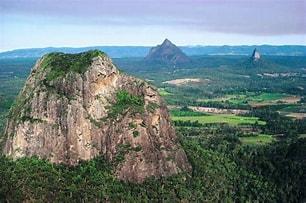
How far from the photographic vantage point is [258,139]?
161 metres

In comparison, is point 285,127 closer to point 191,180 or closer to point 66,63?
point 191,180

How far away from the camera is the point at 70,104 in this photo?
315 feet

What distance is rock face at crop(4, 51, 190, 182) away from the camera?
95125mm

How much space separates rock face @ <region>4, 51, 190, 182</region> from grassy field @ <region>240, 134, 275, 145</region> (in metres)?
55.3

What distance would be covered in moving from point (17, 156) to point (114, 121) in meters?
17.6

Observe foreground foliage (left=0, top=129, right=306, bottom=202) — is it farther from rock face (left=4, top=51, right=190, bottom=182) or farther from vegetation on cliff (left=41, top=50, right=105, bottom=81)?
vegetation on cliff (left=41, top=50, right=105, bottom=81)

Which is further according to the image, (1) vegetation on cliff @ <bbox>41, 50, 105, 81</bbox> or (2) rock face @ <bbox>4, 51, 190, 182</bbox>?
(1) vegetation on cliff @ <bbox>41, 50, 105, 81</bbox>

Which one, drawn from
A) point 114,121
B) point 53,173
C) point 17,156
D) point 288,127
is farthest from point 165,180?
point 288,127

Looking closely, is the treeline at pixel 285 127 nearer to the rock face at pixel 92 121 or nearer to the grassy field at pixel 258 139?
the grassy field at pixel 258 139

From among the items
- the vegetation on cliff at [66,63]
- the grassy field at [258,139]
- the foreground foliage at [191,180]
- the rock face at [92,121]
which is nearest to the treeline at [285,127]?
the grassy field at [258,139]

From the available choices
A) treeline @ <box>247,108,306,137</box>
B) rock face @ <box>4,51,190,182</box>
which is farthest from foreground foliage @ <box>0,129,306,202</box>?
treeline @ <box>247,108,306,137</box>

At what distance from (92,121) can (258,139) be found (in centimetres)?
7621

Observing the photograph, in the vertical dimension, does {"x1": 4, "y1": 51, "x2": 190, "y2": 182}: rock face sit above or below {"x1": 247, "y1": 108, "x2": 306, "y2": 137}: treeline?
above

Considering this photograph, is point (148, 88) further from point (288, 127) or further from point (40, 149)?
point (288, 127)
